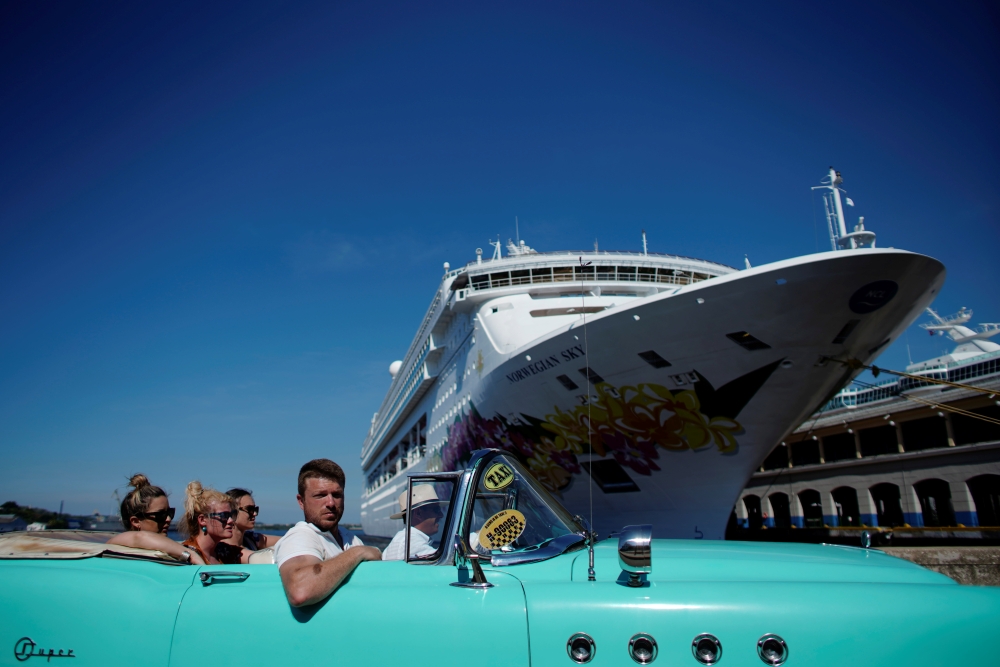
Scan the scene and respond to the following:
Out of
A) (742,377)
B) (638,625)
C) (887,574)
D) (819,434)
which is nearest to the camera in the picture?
(638,625)

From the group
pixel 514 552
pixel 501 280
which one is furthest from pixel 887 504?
pixel 514 552

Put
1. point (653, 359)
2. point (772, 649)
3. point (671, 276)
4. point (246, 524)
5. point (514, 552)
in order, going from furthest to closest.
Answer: point (671, 276), point (653, 359), point (246, 524), point (514, 552), point (772, 649)

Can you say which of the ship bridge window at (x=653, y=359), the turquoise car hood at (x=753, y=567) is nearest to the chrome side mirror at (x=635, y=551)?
the turquoise car hood at (x=753, y=567)

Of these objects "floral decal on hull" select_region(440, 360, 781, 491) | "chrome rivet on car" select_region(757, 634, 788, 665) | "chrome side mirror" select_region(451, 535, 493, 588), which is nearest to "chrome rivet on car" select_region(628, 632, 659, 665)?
"chrome rivet on car" select_region(757, 634, 788, 665)

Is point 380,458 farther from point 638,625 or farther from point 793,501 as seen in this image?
point 638,625

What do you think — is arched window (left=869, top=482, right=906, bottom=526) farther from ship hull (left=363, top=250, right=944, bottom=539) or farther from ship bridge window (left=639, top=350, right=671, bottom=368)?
ship bridge window (left=639, top=350, right=671, bottom=368)

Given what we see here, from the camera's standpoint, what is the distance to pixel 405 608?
1.97 meters

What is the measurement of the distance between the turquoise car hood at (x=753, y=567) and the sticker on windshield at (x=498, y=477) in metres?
0.39

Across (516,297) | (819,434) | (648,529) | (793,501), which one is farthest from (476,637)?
(793,501)

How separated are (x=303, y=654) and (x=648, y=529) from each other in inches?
46.5

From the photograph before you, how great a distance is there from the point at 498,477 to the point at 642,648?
981 mm

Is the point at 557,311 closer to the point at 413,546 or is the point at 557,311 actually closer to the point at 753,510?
the point at 413,546

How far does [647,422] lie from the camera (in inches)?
518

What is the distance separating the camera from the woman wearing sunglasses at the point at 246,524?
356 centimetres
